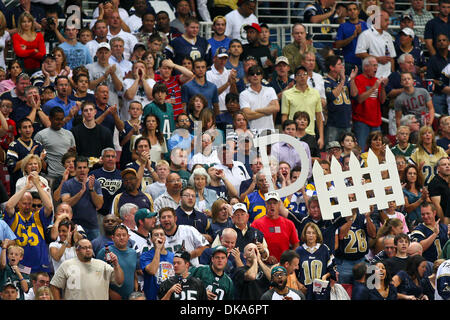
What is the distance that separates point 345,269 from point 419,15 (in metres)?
7.58

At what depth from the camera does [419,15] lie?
21.2 metres

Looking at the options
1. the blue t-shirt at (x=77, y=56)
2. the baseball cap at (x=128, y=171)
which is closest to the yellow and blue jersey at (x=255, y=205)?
the baseball cap at (x=128, y=171)

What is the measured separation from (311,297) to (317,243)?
2.58 feet

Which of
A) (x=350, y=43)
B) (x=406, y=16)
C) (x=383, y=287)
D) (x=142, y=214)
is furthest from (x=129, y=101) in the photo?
(x=406, y=16)

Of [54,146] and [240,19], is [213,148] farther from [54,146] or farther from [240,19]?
[240,19]

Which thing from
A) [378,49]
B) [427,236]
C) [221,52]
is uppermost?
[221,52]

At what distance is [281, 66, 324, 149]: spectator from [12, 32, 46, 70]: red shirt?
12.0 feet

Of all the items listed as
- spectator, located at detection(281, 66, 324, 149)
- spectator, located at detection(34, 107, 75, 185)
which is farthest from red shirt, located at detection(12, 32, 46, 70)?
spectator, located at detection(281, 66, 324, 149)

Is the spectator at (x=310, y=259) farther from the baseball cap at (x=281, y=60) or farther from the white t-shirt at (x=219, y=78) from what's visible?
the baseball cap at (x=281, y=60)

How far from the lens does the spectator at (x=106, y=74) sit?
17250 mm

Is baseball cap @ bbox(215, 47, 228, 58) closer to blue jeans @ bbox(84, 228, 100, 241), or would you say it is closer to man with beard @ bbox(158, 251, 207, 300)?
blue jeans @ bbox(84, 228, 100, 241)

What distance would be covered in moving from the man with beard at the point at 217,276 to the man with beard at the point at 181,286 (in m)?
0.25
